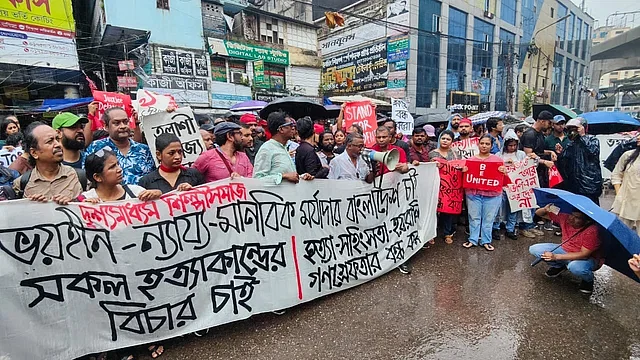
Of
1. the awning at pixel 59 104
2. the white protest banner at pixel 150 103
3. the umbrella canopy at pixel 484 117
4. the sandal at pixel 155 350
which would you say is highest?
the awning at pixel 59 104

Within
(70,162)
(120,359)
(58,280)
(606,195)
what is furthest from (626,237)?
(606,195)

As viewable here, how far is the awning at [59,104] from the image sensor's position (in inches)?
497

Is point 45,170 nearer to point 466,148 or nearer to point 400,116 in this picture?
point 466,148

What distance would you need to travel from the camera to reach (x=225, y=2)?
19547mm

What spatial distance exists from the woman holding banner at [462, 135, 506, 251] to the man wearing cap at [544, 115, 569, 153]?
5.53 feet

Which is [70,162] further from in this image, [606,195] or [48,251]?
[606,195]

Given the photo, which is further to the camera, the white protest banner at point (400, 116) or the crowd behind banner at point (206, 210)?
the white protest banner at point (400, 116)

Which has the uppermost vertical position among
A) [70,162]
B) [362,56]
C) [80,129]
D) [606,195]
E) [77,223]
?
[362,56]

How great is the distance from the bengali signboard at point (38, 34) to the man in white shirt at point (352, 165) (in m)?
14.2

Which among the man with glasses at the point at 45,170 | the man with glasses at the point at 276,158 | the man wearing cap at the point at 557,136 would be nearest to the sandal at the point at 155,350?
the man with glasses at the point at 45,170

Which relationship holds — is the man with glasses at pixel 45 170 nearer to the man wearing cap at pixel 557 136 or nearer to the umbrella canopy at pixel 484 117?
the man wearing cap at pixel 557 136

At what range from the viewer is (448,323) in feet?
9.91

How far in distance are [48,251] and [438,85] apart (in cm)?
3189

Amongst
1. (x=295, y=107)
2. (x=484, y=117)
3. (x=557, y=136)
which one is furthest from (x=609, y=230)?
(x=484, y=117)
